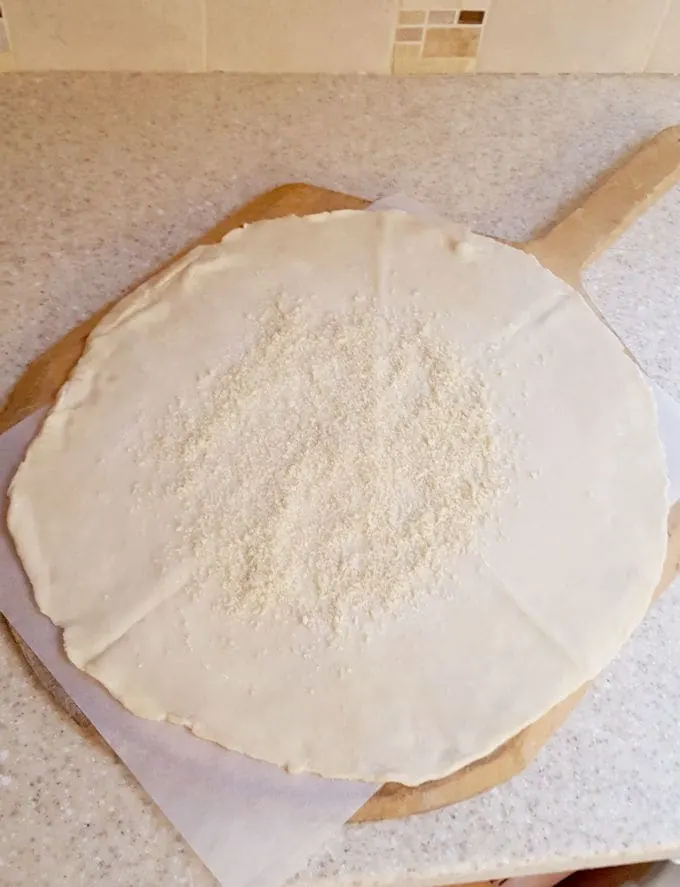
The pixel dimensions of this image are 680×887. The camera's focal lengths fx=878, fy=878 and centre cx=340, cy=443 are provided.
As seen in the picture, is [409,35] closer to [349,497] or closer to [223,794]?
[349,497]

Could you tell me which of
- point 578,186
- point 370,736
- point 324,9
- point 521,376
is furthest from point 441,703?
point 324,9

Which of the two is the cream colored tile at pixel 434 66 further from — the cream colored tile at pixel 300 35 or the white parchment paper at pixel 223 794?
the white parchment paper at pixel 223 794

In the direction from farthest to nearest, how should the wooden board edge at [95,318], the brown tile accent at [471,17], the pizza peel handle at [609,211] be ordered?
the brown tile accent at [471,17]
the pizza peel handle at [609,211]
the wooden board edge at [95,318]

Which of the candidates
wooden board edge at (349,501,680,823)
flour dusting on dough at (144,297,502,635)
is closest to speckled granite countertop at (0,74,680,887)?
wooden board edge at (349,501,680,823)

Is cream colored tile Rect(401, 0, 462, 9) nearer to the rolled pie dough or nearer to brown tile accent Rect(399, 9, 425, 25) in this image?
brown tile accent Rect(399, 9, 425, 25)

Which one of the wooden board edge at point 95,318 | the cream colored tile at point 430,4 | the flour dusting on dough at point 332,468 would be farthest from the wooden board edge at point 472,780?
the cream colored tile at point 430,4

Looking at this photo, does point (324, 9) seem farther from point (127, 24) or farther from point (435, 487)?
point (435, 487)

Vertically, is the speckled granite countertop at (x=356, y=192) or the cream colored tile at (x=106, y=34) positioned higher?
the cream colored tile at (x=106, y=34)

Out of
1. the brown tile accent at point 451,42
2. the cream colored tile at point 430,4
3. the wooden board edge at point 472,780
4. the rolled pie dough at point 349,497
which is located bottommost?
the wooden board edge at point 472,780
